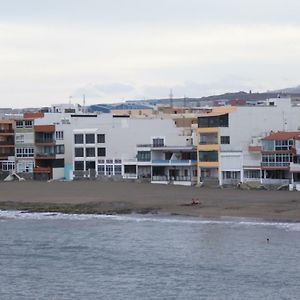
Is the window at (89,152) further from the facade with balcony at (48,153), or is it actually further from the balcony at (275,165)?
the balcony at (275,165)

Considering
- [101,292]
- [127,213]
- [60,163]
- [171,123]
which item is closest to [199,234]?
[127,213]

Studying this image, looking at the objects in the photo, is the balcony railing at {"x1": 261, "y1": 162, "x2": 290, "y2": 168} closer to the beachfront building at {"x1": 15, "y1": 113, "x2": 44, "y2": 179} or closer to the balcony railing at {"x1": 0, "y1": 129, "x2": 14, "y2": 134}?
the beachfront building at {"x1": 15, "y1": 113, "x2": 44, "y2": 179}

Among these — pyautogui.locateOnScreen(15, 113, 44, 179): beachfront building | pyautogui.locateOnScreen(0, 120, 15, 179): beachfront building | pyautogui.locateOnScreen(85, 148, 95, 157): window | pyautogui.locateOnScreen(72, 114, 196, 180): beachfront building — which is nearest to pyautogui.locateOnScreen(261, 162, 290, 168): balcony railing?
pyautogui.locateOnScreen(72, 114, 196, 180): beachfront building

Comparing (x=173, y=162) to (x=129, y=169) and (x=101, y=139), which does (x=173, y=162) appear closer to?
(x=129, y=169)

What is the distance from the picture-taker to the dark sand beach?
52.8 metres

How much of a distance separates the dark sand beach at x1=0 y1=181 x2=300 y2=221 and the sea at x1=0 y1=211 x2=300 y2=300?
261cm

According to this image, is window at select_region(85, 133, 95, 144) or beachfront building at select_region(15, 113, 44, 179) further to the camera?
beachfront building at select_region(15, 113, 44, 179)

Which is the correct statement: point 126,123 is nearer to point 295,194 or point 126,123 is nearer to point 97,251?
point 295,194

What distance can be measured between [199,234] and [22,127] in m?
39.8

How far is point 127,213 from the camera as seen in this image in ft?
178

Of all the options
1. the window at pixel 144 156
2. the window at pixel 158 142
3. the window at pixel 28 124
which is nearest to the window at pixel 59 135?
the window at pixel 28 124

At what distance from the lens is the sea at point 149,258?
31938mm

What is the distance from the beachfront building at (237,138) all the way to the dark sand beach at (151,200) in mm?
1824

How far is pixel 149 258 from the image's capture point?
38.0 meters
